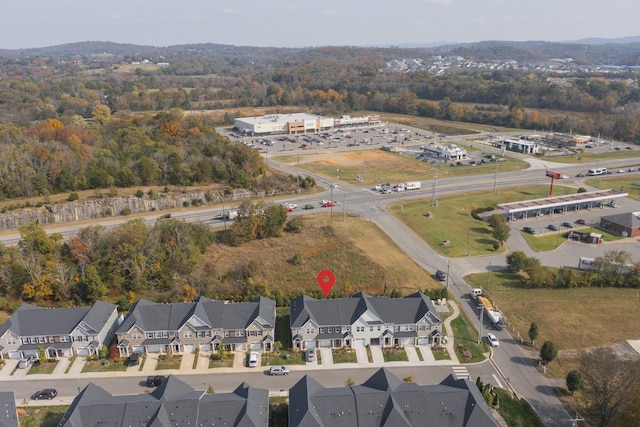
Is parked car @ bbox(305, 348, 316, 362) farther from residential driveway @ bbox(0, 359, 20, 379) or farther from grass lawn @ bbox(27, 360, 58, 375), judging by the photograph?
residential driveway @ bbox(0, 359, 20, 379)

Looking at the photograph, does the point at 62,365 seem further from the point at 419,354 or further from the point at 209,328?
the point at 419,354

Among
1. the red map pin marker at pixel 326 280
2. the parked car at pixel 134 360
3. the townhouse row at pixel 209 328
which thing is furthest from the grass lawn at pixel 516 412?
the parked car at pixel 134 360

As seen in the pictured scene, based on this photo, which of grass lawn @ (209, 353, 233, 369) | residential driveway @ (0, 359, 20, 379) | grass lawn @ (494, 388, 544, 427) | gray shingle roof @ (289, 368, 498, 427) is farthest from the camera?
grass lawn @ (209, 353, 233, 369)

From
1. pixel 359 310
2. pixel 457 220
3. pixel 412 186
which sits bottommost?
pixel 457 220

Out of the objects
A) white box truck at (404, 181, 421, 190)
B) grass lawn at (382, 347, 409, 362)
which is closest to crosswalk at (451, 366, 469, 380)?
grass lawn at (382, 347, 409, 362)

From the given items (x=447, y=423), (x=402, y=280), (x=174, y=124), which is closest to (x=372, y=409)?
(x=447, y=423)

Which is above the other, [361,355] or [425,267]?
[425,267]

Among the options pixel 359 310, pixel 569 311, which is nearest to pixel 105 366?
pixel 359 310
